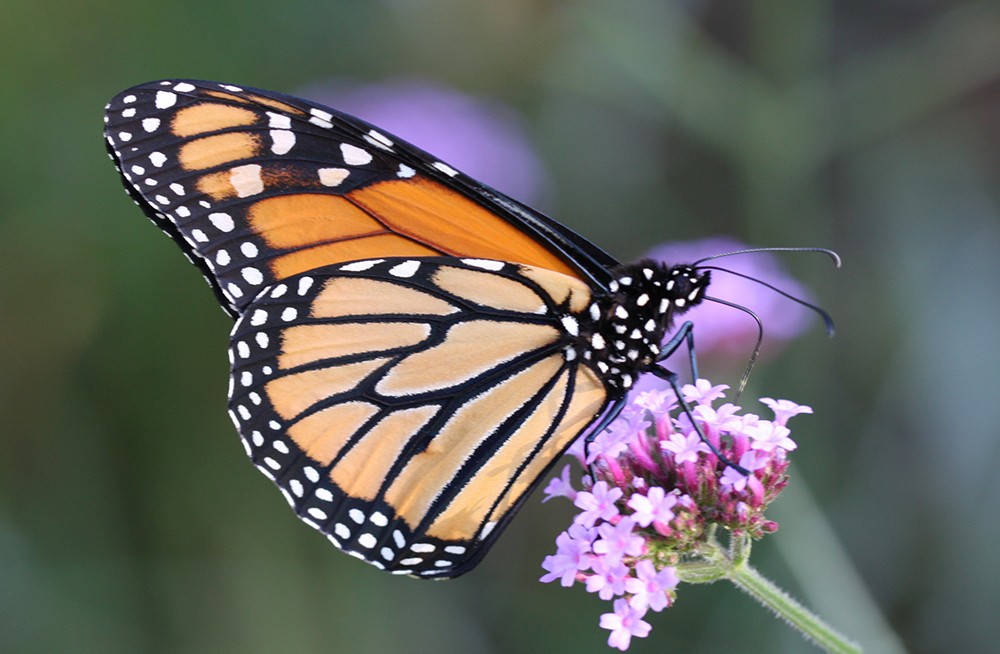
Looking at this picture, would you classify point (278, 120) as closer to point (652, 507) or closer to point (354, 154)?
point (354, 154)

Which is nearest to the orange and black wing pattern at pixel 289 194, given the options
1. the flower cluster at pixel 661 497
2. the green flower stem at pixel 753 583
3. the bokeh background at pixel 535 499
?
the flower cluster at pixel 661 497

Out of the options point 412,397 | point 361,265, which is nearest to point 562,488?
point 412,397

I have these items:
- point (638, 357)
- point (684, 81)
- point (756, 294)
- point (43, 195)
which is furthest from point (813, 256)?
point (43, 195)

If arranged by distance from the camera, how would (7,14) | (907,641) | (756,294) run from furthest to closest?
(7,14) < (756,294) < (907,641)

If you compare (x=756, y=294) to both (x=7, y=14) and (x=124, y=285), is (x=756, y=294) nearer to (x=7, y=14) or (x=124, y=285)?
(x=124, y=285)

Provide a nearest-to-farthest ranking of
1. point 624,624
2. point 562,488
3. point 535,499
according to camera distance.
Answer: point 624,624 → point 562,488 → point 535,499
